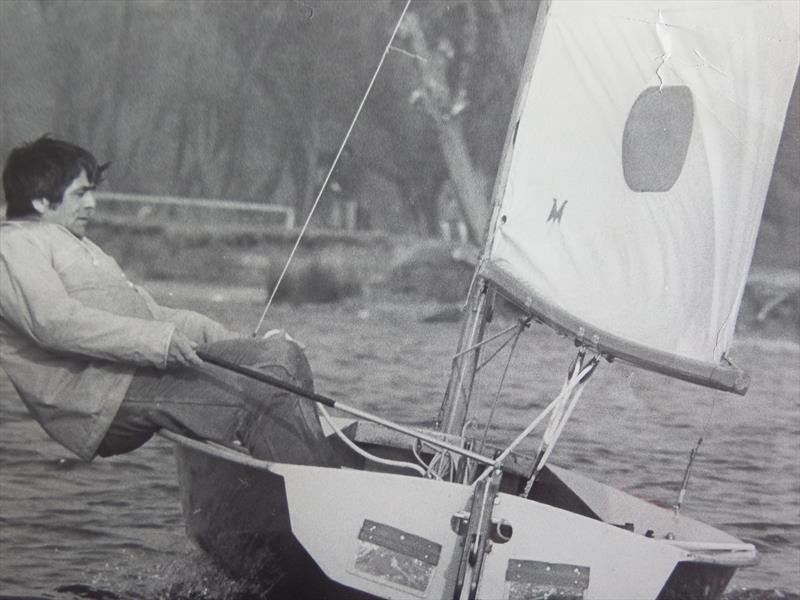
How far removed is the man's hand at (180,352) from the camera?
2.07 meters

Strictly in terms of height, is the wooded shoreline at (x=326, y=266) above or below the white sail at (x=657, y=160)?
below

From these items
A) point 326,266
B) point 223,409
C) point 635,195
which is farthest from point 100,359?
point 635,195

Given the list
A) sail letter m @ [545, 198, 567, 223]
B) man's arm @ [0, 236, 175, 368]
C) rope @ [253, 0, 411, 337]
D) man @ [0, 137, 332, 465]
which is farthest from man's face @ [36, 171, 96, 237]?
sail letter m @ [545, 198, 567, 223]

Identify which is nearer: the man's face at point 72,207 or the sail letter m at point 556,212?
the man's face at point 72,207

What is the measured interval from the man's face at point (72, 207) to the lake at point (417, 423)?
1.68ft

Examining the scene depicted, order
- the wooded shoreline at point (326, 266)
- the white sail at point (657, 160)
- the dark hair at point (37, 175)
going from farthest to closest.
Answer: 1. the wooded shoreline at point (326, 266)
2. the white sail at point (657, 160)
3. the dark hair at point (37, 175)

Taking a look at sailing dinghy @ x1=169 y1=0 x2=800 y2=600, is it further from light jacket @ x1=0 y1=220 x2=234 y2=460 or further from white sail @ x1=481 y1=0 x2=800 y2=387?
light jacket @ x1=0 y1=220 x2=234 y2=460

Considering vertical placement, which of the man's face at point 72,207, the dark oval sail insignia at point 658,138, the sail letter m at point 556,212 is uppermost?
the dark oval sail insignia at point 658,138

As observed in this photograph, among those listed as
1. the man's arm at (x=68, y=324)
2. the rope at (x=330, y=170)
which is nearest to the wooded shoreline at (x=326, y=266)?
the rope at (x=330, y=170)

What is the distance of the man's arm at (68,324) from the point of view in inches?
81.4

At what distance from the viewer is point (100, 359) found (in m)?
2.11

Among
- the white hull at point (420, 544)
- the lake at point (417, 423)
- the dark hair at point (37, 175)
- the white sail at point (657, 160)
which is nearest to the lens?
the white hull at point (420, 544)

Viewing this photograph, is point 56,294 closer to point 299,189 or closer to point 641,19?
point 299,189

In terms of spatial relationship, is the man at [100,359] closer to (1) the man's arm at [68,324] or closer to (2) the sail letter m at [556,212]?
(1) the man's arm at [68,324]
